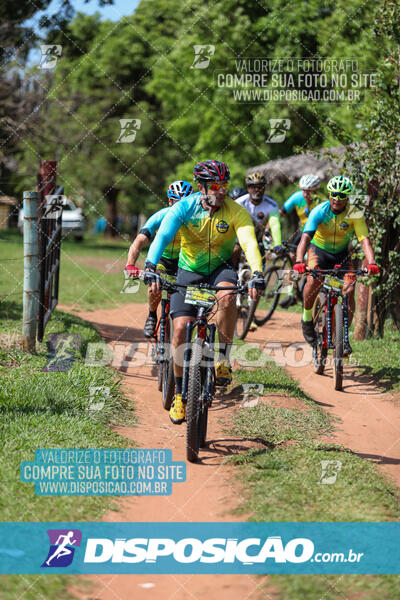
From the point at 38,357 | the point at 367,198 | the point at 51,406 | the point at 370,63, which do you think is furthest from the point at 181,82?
the point at 51,406

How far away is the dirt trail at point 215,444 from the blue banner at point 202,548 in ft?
0.41

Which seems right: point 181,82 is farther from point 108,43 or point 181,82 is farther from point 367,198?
point 367,198

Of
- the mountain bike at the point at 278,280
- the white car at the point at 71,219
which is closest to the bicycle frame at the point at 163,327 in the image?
the mountain bike at the point at 278,280

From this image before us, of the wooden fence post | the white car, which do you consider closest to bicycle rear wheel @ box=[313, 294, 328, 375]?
the wooden fence post

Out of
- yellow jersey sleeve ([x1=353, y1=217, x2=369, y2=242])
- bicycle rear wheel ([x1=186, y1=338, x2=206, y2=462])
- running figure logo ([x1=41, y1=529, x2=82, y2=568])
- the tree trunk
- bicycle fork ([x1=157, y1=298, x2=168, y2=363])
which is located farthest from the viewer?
the tree trunk

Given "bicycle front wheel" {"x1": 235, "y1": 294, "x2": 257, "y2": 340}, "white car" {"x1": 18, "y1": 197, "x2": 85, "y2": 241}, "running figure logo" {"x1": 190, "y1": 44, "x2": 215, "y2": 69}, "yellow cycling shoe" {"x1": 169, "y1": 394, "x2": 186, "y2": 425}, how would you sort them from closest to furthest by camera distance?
"yellow cycling shoe" {"x1": 169, "y1": 394, "x2": 186, "y2": 425} → "bicycle front wheel" {"x1": 235, "y1": 294, "x2": 257, "y2": 340} → "running figure logo" {"x1": 190, "y1": 44, "x2": 215, "y2": 69} → "white car" {"x1": 18, "y1": 197, "x2": 85, "y2": 241}

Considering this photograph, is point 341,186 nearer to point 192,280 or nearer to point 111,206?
point 192,280

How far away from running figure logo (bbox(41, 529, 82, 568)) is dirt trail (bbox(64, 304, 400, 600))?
0.89 feet

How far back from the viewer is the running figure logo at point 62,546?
148 inches

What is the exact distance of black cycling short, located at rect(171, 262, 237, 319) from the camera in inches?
216

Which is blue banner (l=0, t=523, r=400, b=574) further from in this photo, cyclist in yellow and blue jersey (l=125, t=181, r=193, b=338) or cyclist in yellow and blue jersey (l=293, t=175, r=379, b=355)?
cyclist in yellow and blue jersey (l=293, t=175, r=379, b=355)

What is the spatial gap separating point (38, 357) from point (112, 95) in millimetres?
29531

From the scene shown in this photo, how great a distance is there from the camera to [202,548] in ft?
13.2

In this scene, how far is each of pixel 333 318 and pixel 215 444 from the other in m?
2.68
